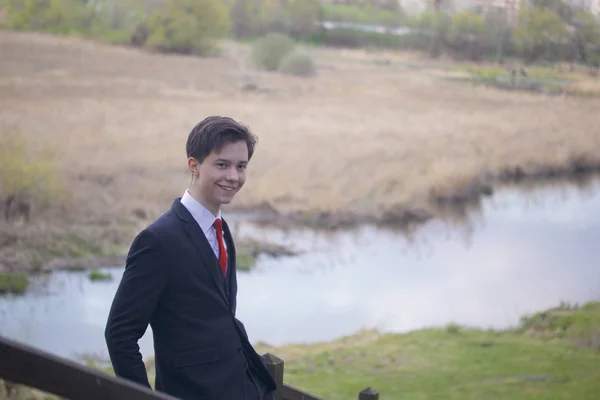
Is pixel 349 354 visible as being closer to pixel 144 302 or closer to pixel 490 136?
pixel 490 136

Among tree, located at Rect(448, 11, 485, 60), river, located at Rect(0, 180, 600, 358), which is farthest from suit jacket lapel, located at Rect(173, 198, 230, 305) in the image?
tree, located at Rect(448, 11, 485, 60)

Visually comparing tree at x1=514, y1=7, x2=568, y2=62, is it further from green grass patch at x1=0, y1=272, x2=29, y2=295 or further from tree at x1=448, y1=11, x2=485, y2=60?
green grass patch at x1=0, y1=272, x2=29, y2=295

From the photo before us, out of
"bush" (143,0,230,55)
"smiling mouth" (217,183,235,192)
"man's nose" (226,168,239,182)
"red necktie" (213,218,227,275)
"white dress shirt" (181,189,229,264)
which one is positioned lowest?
"red necktie" (213,218,227,275)

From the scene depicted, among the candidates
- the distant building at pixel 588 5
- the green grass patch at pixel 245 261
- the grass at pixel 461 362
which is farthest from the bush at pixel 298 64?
the distant building at pixel 588 5

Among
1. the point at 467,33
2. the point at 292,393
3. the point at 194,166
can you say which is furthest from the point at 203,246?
the point at 467,33

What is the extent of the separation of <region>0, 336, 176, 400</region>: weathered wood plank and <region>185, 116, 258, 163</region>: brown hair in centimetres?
56

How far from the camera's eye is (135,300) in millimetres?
1500

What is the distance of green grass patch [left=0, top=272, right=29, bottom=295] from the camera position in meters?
3.98

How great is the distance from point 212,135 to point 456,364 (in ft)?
10.8

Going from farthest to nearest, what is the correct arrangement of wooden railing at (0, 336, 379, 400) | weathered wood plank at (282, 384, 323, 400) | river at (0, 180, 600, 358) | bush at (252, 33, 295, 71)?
1. bush at (252, 33, 295, 71)
2. river at (0, 180, 600, 358)
3. weathered wood plank at (282, 384, 323, 400)
4. wooden railing at (0, 336, 379, 400)

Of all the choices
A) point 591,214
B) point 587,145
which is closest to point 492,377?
point 591,214

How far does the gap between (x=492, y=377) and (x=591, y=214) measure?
1380mm

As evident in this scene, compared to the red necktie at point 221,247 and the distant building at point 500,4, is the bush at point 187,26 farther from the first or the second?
the red necktie at point 221,247

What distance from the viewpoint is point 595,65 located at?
544cm
